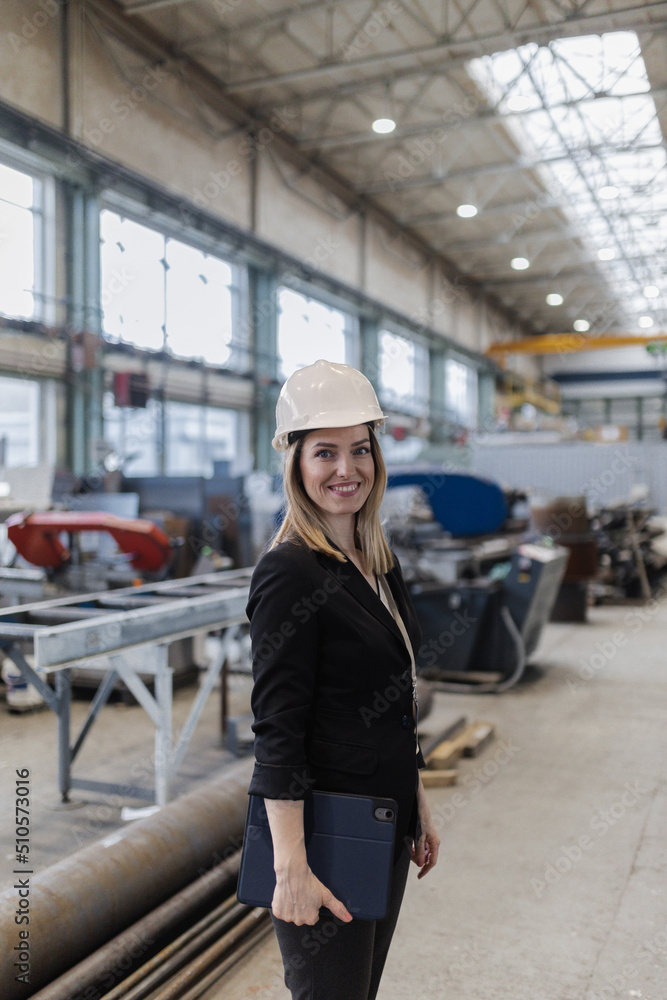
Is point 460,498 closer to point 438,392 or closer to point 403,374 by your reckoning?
point 403,374

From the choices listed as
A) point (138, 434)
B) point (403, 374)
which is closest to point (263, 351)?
point (138, 434)

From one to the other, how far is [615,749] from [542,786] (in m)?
0.74

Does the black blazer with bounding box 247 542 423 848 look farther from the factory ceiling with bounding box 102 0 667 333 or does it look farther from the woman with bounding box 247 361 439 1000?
the factory ceiling with bounding box 102 0 667 333

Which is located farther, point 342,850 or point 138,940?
point 138,940

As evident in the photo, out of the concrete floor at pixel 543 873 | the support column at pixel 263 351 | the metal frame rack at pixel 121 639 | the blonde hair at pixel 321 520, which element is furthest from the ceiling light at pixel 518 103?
the blonde hair at pixel 321 520

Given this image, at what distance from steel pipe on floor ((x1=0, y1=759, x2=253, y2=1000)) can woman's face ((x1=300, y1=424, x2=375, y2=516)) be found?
1.35 meters

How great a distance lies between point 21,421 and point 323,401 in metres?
8.40

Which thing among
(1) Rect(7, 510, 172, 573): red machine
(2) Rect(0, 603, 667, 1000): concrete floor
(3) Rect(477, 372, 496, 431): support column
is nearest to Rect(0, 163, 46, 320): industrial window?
(1) Rect(7, 510, 172, 573): red machine

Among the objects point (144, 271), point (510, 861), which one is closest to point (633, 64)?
point (144, 271)

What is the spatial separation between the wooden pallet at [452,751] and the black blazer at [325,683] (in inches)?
102

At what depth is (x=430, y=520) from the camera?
5848mm

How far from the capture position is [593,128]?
496 inches

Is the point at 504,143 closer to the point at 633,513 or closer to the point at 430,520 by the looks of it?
the point at 633,513

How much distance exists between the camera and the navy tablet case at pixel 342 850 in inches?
47.5
